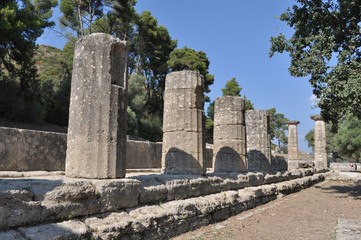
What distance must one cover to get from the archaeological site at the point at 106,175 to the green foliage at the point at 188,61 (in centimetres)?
2306

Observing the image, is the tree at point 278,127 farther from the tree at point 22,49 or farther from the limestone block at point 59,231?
the limestone block at point 59,231

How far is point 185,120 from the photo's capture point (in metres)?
7.85

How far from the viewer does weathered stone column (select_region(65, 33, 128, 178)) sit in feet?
15.5

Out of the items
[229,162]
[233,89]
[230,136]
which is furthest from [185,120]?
[233,89]

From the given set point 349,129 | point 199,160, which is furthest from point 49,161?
point 349,129

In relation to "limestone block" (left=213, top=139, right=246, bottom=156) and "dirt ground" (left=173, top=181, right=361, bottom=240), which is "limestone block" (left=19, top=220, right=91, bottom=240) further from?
"limestone block" (left=213, top=139, right=246, bottom=156)

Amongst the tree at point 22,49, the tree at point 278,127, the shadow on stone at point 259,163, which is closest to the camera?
the shadow on stone at point 259,163

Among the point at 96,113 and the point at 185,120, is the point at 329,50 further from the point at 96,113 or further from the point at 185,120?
the point at 96,113

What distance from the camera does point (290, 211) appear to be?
8438mm

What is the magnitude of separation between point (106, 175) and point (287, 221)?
15.4 feet

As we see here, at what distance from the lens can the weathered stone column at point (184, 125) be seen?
25.3 feet

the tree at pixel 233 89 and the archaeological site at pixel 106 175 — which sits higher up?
the tree at pixel 233 89

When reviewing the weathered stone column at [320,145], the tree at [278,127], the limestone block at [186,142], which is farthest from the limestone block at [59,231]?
the tree at [278,127]

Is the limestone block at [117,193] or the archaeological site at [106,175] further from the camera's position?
the limestone block at [117,193]
